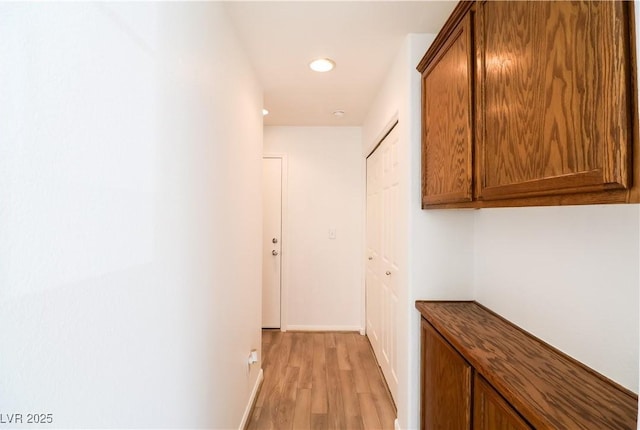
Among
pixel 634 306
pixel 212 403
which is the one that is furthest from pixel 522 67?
pixel 212 403

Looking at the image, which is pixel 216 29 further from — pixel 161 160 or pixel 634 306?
pixel 634 306

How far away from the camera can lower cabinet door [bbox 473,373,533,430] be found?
34.4 inches

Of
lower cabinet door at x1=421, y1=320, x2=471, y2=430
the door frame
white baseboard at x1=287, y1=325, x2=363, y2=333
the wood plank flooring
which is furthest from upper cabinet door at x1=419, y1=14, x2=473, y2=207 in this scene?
white baseboard at x1=287, y1=325, x2=363, y2=333

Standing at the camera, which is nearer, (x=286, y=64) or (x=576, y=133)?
(x=576, y=133)

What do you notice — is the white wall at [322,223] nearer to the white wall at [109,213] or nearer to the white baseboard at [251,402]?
the white baseboard at [251,402]

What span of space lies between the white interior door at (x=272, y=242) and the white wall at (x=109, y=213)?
222cm

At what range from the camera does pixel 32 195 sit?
52 centimetres

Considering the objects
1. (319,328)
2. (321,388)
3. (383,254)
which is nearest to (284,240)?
(319,328)

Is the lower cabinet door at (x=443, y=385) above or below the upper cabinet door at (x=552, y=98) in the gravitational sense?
below

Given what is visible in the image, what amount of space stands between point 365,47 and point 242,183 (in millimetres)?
1161

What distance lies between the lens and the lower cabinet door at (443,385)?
118 centimetres

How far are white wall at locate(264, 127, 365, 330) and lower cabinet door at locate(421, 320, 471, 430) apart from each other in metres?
2.01

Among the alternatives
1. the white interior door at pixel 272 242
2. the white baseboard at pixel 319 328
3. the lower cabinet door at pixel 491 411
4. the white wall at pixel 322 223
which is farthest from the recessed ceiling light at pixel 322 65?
the white baseboard at pixel 319 328

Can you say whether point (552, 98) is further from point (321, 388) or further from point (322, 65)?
point (321, 388)
